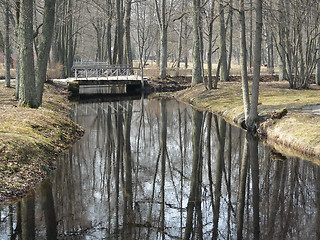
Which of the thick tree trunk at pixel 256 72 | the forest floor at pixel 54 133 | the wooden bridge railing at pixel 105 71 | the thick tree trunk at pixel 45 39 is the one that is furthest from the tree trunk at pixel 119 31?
the thick tree trunk at pixel 256 72

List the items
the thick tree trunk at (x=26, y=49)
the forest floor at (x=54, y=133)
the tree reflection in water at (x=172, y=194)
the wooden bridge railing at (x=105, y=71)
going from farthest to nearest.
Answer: the wooden bridge railing at (x=105, y=71)
the thick tree trunk at (x=26, y=49)
the forest floor at (x=54, y=133)
the tree reflection in water at (x=172, y=194)

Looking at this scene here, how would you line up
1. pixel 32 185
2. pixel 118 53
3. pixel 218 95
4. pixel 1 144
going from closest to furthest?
pixel 32 185, pixel 1 144, pixel 218 95, pixel 118 53

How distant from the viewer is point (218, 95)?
24.2m

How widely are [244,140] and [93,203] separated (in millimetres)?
7434

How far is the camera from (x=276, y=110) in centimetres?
1491

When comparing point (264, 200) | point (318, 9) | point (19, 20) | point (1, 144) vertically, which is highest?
point (318, 9)

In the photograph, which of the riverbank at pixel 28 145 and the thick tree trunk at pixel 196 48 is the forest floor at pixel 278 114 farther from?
the riverbank at pixel 28 145

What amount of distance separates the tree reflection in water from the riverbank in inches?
13.7

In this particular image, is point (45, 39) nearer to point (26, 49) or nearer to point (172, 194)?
point (26, 49)

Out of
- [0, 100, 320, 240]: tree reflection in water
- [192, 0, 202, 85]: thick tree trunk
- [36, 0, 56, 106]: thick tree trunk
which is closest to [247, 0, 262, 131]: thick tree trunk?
[0, 100, 320, 240]: tree reflection in water

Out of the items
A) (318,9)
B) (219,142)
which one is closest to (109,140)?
(219,142)

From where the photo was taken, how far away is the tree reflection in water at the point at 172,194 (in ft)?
21.2

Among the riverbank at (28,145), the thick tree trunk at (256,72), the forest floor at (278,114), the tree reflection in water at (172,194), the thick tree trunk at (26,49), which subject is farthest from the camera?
the thick tree trunk at (26,49)

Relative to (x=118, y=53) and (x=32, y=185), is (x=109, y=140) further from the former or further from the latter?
(x=118, y=53)
